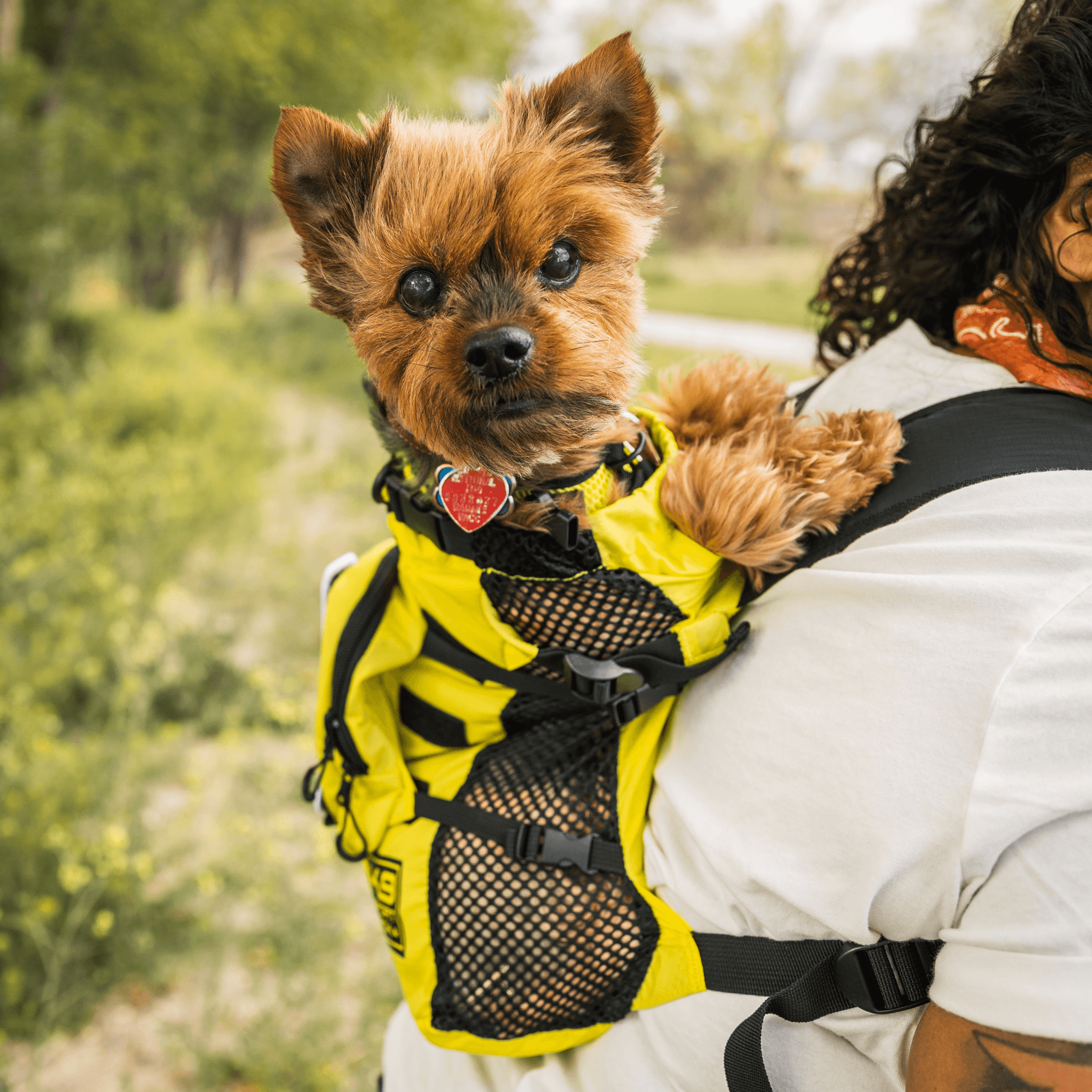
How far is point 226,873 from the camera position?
271cm

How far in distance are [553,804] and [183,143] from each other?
40.6ft

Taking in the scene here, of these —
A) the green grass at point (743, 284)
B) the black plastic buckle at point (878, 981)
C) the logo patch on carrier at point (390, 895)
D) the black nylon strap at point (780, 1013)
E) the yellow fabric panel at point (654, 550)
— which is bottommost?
the green grass at point (743, 284)

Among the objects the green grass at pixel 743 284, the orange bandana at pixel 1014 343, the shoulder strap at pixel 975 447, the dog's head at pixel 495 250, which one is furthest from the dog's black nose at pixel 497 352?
the green grass at pixel 743 284

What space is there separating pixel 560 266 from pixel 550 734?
84cm

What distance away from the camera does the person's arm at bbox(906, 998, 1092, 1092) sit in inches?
33.3

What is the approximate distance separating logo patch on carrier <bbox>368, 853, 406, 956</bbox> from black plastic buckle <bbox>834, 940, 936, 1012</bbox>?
0.76 m

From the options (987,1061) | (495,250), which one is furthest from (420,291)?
(987,1061)

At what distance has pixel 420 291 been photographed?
1362 millimetres

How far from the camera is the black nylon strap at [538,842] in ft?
4.12

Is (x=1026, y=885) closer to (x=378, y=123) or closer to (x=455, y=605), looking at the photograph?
(x=455, y=605)

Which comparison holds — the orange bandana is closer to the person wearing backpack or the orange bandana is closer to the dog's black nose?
the person wearing backpack

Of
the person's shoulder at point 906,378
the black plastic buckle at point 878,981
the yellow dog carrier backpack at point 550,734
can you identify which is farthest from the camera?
the person's shoulder at point 906,378

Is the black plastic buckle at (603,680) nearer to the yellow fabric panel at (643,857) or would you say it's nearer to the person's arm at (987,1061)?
the yellow fabric panel at (643,857)

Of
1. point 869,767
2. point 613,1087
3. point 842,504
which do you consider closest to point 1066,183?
point 842,504
